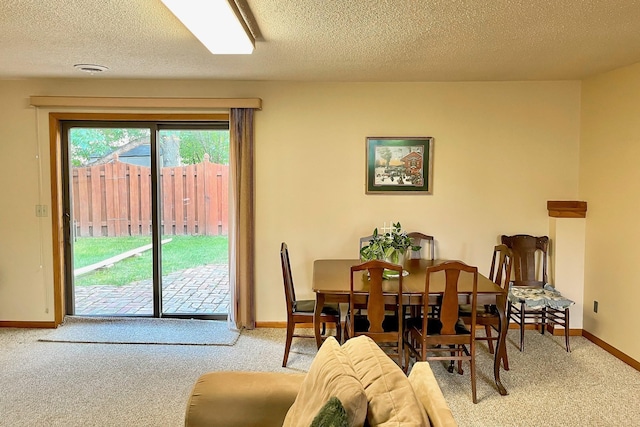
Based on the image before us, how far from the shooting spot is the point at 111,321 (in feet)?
14.2

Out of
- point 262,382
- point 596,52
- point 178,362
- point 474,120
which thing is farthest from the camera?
point 474,120

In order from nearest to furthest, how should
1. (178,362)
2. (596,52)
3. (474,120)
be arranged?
(596,52) → (178,362) → (474,120)

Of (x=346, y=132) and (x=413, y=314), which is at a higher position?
(x=346, y=132)

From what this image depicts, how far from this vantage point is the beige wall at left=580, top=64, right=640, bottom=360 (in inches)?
137

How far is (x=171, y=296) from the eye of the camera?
452 cm

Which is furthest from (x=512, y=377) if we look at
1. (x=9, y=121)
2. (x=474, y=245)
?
(x=9, y=121)

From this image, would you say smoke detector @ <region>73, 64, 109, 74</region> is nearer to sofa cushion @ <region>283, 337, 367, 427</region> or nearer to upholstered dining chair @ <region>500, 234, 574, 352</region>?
sofa cushion @ <region>283, 337, 367, 427</region>

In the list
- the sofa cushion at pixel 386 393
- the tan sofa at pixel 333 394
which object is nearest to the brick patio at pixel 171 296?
the tan sofa at pixel 333 394

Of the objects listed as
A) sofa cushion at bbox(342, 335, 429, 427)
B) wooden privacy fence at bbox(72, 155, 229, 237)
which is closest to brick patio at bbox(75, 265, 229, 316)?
wooden privacy fence at bbox(72, 155, 229, 237)

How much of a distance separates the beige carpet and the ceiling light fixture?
2267mm

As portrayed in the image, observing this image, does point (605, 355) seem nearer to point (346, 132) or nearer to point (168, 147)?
point (346, 132)

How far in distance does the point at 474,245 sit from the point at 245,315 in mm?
2295

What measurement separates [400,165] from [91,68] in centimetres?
280

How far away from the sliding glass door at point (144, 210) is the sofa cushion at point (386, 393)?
10.3 feet
